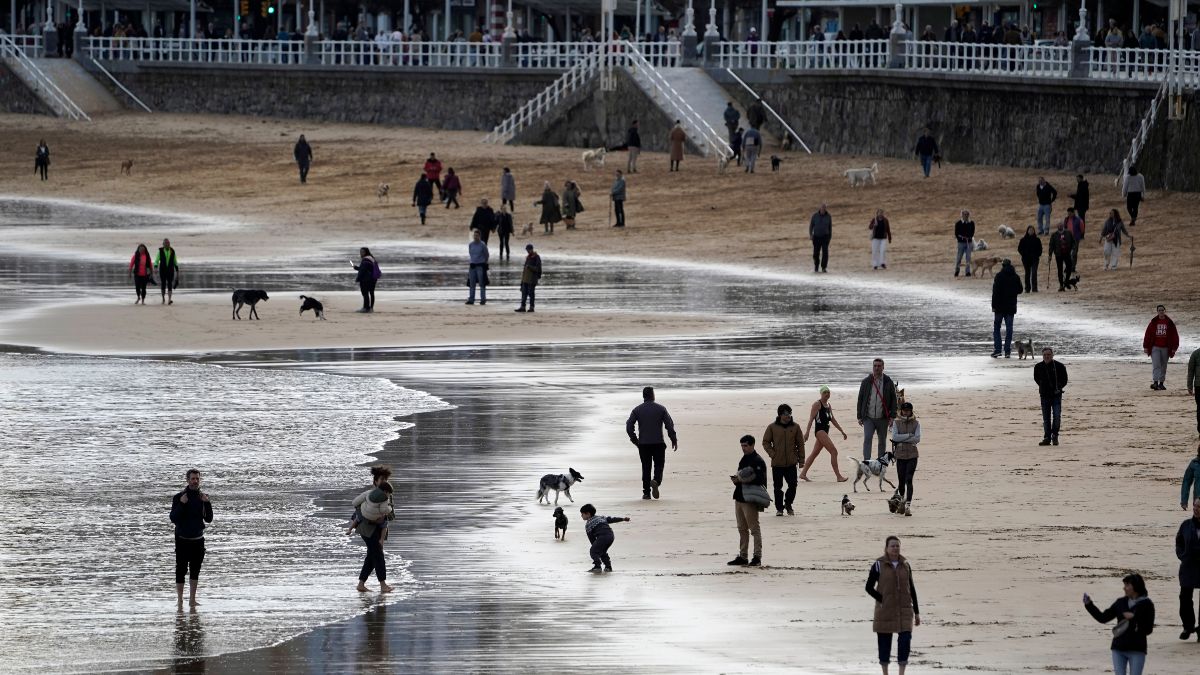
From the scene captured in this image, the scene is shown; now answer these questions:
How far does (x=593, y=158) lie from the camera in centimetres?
5825

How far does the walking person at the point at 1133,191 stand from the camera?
44.8m

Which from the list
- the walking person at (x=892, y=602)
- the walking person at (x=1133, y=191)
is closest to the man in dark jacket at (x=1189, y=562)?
the walking person at (x=892, y=602)

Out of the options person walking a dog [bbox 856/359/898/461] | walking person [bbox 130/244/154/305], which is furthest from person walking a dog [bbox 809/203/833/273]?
person walking a dog [bbox 856/359/898/461]

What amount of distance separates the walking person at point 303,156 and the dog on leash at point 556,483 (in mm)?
37080

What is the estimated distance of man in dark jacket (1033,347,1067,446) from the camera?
2428 cm

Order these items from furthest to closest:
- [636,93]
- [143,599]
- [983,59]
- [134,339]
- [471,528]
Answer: [636,93]
[983,59]
[134,339]
[471,528]
[143,599]

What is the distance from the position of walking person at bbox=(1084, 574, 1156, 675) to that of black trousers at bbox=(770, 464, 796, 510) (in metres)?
6.55

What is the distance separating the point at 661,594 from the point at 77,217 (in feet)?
132

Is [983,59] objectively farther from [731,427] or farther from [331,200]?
[731,427]

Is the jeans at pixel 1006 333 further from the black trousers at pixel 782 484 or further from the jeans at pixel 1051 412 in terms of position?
the black trousers at pixel 782 484

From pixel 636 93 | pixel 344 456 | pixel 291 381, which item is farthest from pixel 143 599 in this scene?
pixel 636 93

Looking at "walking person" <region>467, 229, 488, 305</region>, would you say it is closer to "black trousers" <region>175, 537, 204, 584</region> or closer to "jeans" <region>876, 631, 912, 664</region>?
"black trousers" <region>175, 537, 204, 584</region>

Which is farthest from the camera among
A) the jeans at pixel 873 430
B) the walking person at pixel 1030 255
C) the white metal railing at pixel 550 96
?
the white metal railing at pixel 550 96

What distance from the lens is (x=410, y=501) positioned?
2236cm
